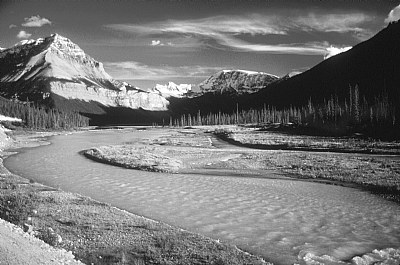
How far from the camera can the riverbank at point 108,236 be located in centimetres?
1253

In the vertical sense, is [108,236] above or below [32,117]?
below

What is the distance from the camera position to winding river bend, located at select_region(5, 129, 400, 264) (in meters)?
14.9

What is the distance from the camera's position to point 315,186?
29.3 m

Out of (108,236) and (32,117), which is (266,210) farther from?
(32,117)

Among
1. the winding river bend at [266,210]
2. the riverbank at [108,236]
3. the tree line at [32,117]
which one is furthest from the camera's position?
the tree line at [32,117]

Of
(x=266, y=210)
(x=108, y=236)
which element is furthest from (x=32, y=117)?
(x=108, y=236)

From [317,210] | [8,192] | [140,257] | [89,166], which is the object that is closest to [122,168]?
[89,166]

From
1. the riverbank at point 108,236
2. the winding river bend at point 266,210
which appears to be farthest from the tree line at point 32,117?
the riverbank at point 108,236

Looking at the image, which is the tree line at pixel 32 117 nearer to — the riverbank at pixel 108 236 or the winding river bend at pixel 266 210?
the winding river bend at pixel 266 210

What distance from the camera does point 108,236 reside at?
14.7 metres

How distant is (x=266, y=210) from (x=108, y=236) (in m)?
10.6

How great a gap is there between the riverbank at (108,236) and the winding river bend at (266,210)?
7.17ft

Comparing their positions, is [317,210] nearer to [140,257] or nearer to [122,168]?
[140,257]

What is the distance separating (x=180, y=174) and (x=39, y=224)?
20.9 meters
